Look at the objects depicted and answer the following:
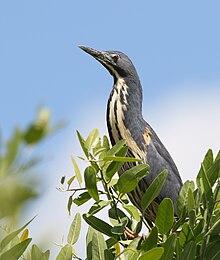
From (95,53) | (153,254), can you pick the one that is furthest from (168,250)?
(95,53)

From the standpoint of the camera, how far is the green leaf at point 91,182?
242 cm

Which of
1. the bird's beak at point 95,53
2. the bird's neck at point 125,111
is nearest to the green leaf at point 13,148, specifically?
the bird's neck at point 125,111

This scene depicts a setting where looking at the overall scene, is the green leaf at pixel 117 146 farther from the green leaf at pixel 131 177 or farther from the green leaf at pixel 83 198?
the green leaf at pixel 83 198

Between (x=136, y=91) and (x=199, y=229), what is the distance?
3.69 m

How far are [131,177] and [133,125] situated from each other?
9.78 feet

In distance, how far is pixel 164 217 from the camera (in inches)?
92.7

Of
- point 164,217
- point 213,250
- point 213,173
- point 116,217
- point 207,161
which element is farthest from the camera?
point 116,217

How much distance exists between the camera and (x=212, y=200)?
238 cm

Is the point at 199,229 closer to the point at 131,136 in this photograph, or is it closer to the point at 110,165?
the point at 110,165

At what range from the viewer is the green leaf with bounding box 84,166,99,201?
2424 millimetres

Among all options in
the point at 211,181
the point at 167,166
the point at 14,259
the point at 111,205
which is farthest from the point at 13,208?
the point at 167,166

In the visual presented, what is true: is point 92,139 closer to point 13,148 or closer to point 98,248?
point 98,248

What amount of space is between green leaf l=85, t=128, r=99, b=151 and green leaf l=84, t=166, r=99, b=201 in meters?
0.11

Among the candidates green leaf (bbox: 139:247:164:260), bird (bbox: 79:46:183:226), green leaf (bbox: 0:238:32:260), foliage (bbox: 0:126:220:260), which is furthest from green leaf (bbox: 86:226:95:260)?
bird (bbox: 79:46:183:226)
